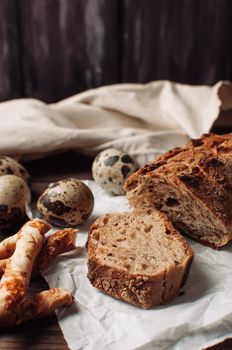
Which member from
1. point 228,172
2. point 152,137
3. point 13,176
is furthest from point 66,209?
point 152,137

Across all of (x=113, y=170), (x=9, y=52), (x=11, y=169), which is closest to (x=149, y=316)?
(x=113, y=170)

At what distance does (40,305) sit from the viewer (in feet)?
4.99

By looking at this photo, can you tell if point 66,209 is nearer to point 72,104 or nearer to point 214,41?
point 72,104

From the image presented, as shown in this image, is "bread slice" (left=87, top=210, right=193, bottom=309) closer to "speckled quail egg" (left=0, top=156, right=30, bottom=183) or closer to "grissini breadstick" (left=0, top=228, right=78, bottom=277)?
"grissini breadstick" (left=0, top=228, right=78, bottom=277)

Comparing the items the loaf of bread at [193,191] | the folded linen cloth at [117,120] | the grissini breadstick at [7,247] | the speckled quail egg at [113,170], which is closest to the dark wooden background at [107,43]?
the folded linen cloth at [117,120]

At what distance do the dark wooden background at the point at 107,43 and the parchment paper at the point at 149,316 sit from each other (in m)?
1.74

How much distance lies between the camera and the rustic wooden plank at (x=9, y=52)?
310cm

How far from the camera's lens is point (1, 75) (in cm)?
328

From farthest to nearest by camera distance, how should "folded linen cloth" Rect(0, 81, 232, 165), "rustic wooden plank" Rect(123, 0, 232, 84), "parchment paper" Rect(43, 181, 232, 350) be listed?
1. "rustic wooden plank" Rect(123, 0, 232, 84)
2. "folded linen cloth" Rect(0, 81, 232, 165)
3. "parchment paper" Rect(43, 181, 232, 350)

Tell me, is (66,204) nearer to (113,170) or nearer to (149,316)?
(113,170)

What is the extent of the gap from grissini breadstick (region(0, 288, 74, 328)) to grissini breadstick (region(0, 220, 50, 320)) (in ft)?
0.06

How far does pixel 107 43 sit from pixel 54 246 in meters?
1.75

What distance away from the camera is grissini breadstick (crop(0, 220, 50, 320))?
4.82ft

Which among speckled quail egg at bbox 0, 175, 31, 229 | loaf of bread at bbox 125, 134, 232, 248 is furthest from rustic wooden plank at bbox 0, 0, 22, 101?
loaf of bread at bbox 125, 134, 232, 248
